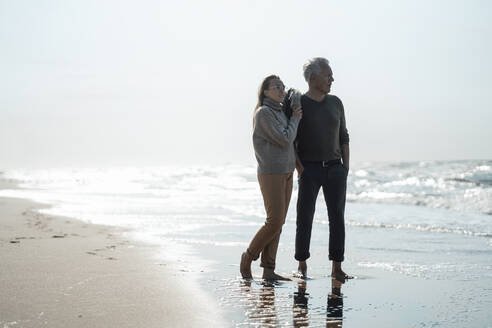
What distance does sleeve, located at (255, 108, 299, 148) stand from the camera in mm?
4570

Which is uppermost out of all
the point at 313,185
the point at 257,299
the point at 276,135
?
the point at 276,135

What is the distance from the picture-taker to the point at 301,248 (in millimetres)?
4938

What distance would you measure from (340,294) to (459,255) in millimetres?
2588

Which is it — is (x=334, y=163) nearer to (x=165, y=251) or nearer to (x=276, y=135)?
(x=276, y=135)

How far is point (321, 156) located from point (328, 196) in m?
0.36

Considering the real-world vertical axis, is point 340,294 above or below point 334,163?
below

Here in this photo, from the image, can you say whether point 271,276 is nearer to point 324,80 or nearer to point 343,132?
point 343,132

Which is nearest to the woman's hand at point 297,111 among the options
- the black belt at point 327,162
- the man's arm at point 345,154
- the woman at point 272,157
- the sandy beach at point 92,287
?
the woman at point 272,157

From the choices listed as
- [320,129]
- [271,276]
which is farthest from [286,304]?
[320,129]

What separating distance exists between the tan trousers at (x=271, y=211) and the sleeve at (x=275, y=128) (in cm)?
31

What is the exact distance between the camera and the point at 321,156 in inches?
189

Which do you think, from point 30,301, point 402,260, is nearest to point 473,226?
point 402,260

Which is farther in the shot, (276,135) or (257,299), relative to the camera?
(276,135)

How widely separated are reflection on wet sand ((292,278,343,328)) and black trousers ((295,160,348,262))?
0.42m
